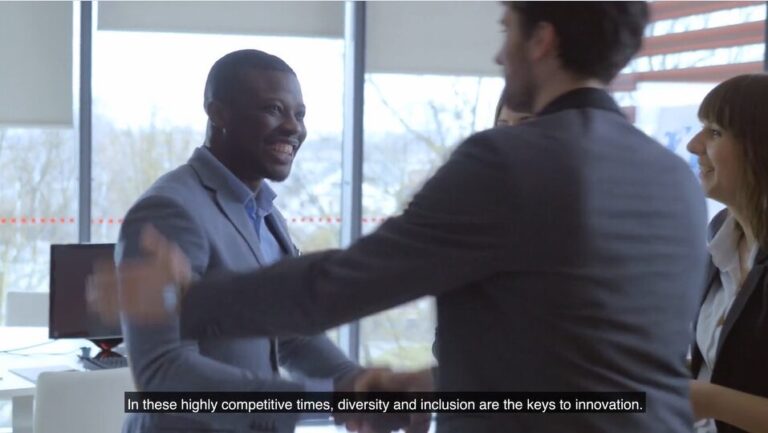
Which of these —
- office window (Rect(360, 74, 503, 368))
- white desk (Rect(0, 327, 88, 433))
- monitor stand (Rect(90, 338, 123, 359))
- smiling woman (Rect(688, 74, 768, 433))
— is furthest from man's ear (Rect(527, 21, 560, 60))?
office window (Rect(360, 74, 503, 368))

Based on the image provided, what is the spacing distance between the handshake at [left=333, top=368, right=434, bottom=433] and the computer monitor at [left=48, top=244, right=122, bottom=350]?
213 centimetres

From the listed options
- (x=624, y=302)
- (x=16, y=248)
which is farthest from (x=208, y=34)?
(x=624, y=302)

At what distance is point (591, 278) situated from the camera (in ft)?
3.86

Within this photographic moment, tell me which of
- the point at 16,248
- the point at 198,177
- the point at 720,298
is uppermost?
the point at 198,177

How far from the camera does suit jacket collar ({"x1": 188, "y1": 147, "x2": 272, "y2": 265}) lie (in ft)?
5.40

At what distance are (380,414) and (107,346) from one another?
2.35m

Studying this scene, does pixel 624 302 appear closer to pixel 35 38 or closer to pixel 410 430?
pixel 410 430

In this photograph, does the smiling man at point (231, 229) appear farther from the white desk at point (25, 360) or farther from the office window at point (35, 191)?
the office window at point (35, 191)

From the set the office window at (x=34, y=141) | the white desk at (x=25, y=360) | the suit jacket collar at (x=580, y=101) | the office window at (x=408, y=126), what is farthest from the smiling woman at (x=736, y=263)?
the office window at (x=34, y=141)

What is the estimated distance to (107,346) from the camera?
369 cm

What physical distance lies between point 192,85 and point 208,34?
32 centimetres

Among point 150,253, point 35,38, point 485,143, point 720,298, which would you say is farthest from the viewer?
point 35,38

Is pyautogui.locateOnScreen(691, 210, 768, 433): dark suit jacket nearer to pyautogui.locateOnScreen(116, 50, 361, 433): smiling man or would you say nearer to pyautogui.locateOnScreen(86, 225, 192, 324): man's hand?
pyautogui.locateOnScreen(116, 50, 361, 433): smiling man

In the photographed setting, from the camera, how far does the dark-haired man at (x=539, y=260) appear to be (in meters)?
1.15
